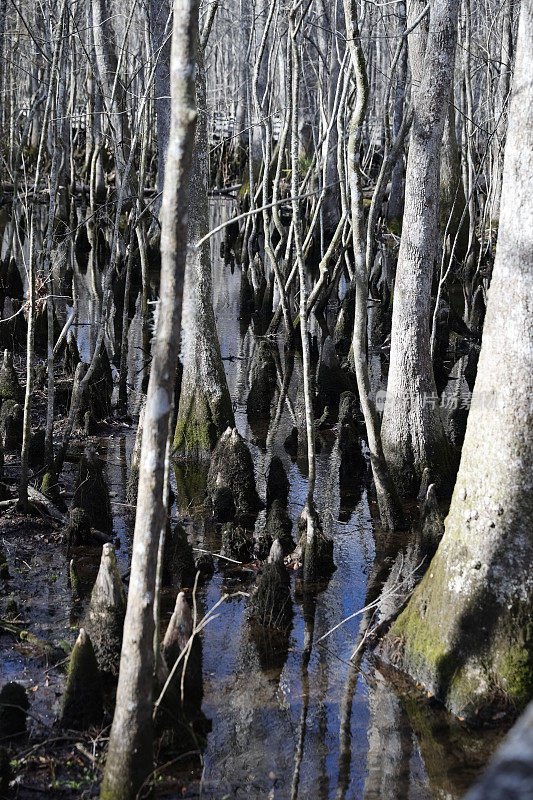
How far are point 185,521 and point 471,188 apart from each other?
783 centimetres

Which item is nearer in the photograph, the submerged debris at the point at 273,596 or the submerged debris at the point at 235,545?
the submerged debris at the point at 273,596

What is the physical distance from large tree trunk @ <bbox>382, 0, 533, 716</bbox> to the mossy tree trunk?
3.60 m

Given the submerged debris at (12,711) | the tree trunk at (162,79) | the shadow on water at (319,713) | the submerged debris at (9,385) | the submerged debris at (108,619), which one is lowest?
the shadow on water at (319,713)

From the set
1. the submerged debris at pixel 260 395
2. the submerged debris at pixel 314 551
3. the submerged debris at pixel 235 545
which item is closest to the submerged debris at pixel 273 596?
the submerged debris at pixel 314 551

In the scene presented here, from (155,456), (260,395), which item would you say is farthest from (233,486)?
(155,456)

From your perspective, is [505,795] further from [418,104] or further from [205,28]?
[205,28]

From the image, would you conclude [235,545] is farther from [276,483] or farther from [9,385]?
[9,385]

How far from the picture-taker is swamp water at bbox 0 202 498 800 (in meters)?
3.52

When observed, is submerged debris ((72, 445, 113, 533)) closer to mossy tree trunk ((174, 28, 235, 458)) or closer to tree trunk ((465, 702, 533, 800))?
mossy tree trunk ((174, 28, 235, 458))

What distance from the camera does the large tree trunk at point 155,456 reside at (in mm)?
2826

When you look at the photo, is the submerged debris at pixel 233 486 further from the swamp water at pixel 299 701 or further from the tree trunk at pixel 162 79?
the tree trunk at pixel 162 79

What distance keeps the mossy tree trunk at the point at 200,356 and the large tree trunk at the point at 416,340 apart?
1.55m

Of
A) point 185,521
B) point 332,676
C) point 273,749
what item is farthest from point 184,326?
point 273,749

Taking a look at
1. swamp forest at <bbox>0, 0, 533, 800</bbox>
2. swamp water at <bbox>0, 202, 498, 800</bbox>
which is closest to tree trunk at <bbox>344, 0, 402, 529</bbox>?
swamp forest at <bbox>0, 0, 533, 800</bbox>
